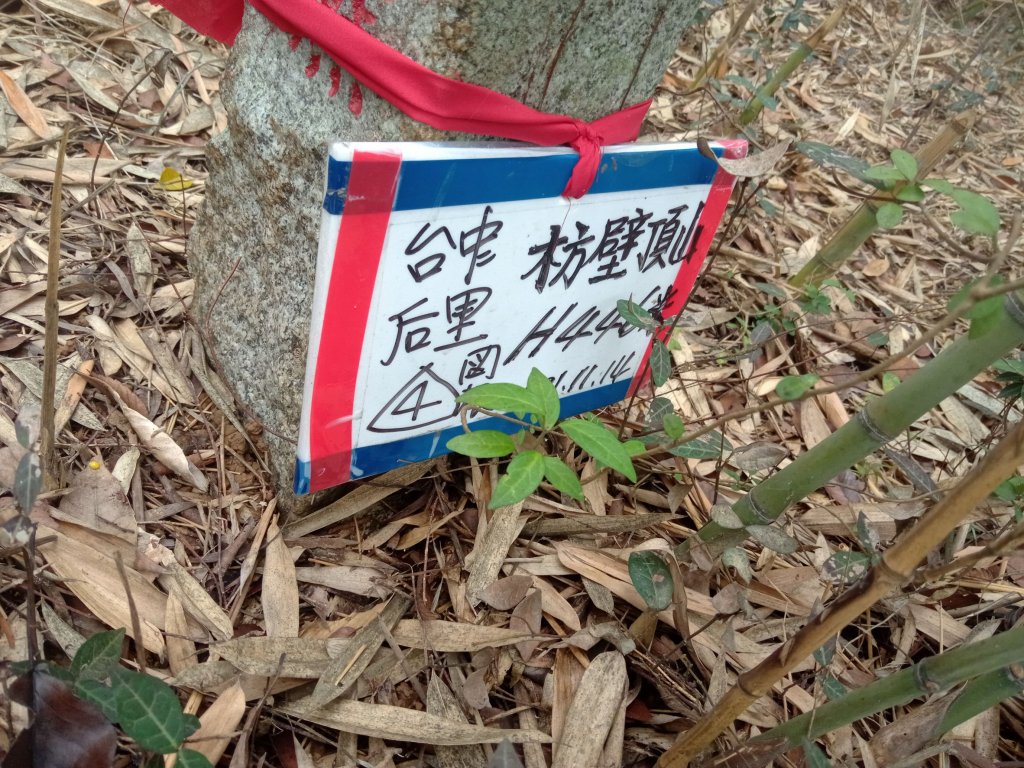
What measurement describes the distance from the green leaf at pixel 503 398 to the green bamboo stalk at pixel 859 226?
2.50 ft

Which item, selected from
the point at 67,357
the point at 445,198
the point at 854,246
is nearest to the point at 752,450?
the point at 445,198

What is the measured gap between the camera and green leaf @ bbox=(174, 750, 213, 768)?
0.65 metres

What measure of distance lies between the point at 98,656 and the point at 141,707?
9 cm

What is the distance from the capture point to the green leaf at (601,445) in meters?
0.83

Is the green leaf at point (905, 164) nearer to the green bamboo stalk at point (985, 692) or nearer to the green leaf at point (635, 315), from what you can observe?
the green leaf at point (635, 315)

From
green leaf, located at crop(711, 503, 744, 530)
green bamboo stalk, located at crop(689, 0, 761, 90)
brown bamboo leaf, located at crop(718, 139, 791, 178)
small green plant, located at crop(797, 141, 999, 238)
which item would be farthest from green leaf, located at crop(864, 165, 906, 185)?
green bamboo stalk, located at crop(689, 0, 761, 90)

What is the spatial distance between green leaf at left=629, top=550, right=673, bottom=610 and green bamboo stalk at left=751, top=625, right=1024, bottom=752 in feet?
0.60

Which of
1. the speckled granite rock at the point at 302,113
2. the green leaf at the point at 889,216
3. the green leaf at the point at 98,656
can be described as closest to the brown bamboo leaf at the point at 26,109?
the speckled granite rock at the point at 302,113

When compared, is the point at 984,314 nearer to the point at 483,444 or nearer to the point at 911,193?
the point at 911,193

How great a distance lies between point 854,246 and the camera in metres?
1.52

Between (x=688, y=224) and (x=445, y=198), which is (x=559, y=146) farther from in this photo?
(x=688, y=224)

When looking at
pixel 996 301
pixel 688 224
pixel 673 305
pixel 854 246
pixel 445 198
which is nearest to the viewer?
pixel 996 301

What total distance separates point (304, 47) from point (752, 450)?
2.51 feet

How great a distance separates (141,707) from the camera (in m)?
0.66
